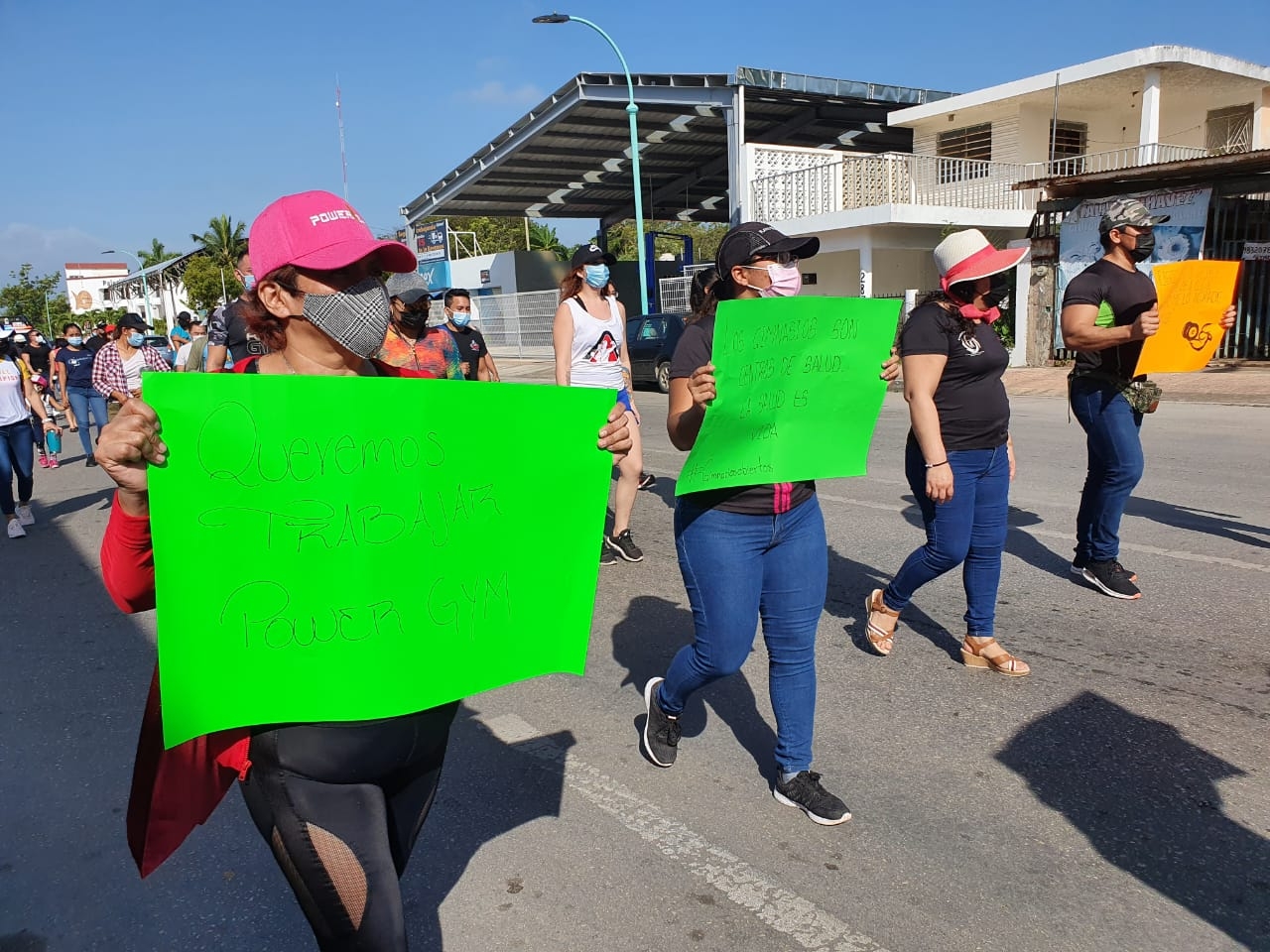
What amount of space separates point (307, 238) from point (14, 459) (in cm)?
821

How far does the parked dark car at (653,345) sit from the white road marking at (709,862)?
1473 cm

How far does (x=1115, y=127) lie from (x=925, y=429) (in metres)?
25.6

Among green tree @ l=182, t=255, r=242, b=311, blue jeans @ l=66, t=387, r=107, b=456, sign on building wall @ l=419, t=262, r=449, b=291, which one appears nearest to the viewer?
blue jeans @ l=66, t=387, r=107, b=456

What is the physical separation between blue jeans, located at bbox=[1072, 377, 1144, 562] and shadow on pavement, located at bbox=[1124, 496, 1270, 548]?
1.43m

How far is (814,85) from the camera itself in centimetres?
2450

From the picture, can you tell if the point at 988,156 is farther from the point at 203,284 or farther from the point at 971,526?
the point at 203,284

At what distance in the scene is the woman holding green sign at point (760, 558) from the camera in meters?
2.90

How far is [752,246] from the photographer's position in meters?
2.96

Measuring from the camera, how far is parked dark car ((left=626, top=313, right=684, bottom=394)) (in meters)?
18.1

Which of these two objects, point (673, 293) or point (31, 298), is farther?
point (31, 298)

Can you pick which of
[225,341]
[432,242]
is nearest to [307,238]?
[225,341]

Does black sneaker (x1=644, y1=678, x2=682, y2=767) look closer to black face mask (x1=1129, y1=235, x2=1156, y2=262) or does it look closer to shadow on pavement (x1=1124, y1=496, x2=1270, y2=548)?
black face mask (x1=1129, y1=235, x2=1156, y2=262)

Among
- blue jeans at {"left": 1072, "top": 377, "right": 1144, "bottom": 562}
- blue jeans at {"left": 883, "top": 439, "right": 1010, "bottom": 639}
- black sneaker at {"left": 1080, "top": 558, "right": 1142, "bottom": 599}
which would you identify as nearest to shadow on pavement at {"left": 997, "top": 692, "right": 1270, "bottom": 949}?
blue jeans at {"left": 883, "top": 439, "right": 1010, "bottom": 639}

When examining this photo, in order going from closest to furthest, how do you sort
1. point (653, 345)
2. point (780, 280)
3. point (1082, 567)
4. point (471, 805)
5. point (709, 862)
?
point (709, 862)
point (780, 280)
point (471, 805)
point (1082, 567)
point (653, 345)
